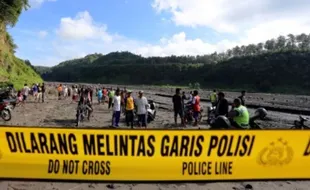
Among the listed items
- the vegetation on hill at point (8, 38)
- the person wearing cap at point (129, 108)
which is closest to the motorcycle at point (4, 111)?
the person wearing cap at point (129, 108)

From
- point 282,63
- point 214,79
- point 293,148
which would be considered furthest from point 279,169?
point 214,79

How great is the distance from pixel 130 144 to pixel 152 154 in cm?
56

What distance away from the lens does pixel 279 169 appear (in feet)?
28.2

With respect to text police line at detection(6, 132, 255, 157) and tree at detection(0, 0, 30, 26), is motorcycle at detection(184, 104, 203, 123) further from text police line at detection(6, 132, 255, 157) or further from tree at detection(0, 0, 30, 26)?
tree at detection(0, 0, 30, 26)

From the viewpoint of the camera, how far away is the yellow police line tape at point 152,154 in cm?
805

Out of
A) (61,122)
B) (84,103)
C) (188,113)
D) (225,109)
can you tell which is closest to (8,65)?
(61,122)

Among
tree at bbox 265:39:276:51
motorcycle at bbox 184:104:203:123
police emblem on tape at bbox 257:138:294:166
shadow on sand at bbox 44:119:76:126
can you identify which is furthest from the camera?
tree at bbox 265:39:276:51

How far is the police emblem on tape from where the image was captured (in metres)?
8.48

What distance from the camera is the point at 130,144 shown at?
820 centimetres

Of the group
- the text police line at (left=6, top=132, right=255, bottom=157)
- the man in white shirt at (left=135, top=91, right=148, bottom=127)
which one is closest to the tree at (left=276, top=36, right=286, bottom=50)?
the man in white shirt at (left=135, top=91, right=148, bottom=127)

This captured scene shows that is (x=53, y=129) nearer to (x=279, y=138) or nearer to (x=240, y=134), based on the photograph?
(x=240, y=134)

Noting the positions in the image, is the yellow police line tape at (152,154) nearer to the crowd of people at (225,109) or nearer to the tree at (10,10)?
the crowd of people at (225,109)

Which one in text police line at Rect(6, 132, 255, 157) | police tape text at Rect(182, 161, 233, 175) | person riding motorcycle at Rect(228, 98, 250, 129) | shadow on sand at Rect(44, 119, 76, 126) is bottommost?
shadow on sand at Rect(44, 119, 76, 126)

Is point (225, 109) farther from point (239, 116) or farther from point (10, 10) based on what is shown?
point (10, 10)
